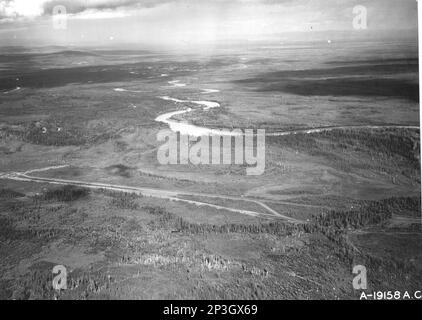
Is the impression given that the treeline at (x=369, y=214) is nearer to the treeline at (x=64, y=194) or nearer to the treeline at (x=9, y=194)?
the treeline at (x=64, y=194)

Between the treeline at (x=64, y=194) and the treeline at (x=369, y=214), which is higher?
the treeline at (x=64, y=194)

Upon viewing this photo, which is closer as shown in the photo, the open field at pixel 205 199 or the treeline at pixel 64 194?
the open field at pixel 205 199

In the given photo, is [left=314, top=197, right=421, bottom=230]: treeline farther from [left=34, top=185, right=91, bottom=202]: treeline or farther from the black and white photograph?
[left=34, top=185, right=91, bottom=202]: treeline

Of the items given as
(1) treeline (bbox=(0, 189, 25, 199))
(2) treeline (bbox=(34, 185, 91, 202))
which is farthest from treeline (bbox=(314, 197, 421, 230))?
(1) treeline (bbox=(0, 189, 25, 199))

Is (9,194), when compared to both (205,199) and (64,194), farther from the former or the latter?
(205,199)

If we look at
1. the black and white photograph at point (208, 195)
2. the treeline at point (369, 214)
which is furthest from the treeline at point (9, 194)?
the treeline at point (369, 214)

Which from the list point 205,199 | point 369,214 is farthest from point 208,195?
point 369,214

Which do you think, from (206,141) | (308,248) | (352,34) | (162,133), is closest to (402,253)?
(308,248)

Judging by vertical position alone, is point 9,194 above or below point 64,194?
above
